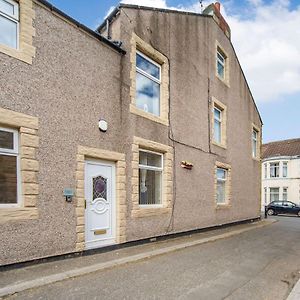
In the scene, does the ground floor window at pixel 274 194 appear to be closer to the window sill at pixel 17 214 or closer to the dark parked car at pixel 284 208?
the dark parked car at pixel 284 208

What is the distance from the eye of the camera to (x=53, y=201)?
6.27m

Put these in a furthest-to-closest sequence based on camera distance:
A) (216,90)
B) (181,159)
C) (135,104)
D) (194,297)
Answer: (216,90) < (181,159) < (135,104) < (194,297)

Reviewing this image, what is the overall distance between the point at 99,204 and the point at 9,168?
2.44 meters

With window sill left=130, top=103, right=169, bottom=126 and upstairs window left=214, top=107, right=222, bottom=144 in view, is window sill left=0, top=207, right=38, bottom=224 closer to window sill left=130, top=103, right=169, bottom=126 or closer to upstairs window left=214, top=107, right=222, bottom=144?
window sill left=130, top=103, right=169, bottom=126

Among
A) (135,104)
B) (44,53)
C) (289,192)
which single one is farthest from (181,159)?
(289,192)

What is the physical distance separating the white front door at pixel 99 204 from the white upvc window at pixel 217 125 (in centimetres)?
687

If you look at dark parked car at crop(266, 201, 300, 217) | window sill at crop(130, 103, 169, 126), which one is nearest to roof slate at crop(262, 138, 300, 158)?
dark parked car at crop(266, 201, 300, 217)

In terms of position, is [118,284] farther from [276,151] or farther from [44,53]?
[276,151]

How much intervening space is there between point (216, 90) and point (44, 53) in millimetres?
8628

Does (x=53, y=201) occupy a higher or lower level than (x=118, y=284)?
higher

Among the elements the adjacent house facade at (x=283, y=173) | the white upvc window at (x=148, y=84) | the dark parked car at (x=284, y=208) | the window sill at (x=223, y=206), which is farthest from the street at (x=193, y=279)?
the adjacent house facade at (x=283, y=173)

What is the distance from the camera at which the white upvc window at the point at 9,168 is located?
18.4 ft

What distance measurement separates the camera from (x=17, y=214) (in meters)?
5.59

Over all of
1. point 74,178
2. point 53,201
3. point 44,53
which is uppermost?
point 44,53
